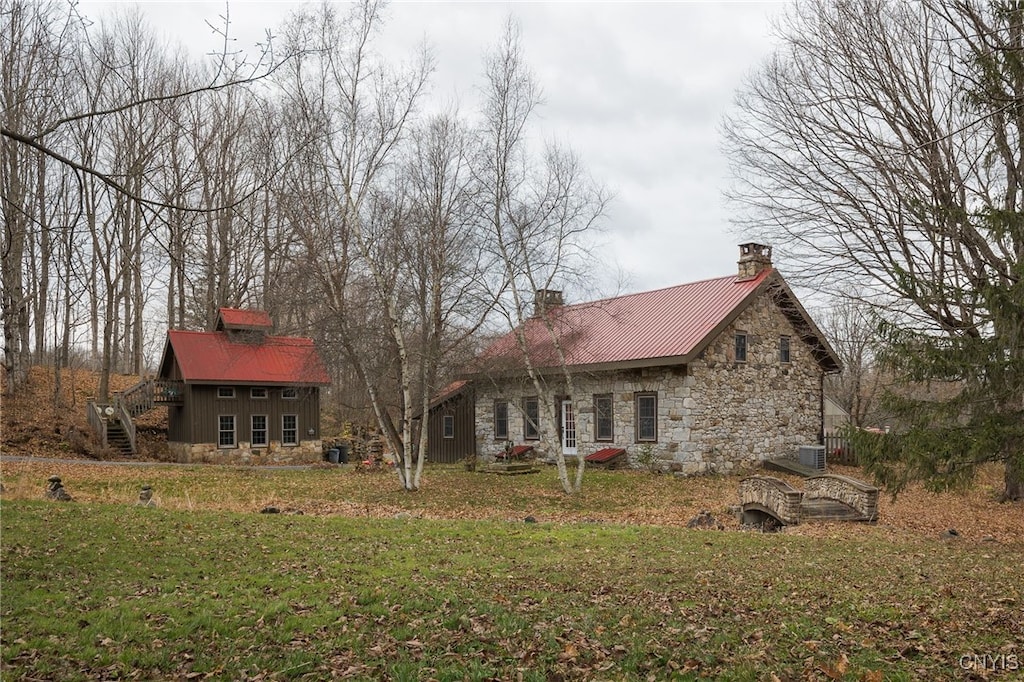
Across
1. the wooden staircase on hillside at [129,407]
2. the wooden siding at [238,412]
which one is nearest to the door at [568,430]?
the wooden siding at [238,412]

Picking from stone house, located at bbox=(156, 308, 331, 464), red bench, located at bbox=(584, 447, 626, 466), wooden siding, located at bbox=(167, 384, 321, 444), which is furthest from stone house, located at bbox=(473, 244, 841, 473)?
wooden siding, located at bbox=(167, 384, 321, 444)

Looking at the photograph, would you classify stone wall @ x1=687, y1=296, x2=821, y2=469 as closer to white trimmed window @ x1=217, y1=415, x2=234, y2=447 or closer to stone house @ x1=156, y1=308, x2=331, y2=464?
stone house @ x1=156, y1=308, x2=331, y2=464

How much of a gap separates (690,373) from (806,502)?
7922 mm

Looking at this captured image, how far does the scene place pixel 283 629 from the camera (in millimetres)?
6641

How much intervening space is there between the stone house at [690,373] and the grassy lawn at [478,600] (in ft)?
32.6

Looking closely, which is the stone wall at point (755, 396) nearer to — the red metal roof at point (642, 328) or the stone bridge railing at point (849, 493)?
the red metal roof at point (642, 328)

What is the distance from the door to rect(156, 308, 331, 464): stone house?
326 inches

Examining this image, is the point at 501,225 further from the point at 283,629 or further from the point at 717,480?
the point at 283,629

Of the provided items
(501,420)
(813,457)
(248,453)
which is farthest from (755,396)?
(248,453)

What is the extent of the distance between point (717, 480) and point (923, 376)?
10652 mm

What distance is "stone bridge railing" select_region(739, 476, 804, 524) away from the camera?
47.7 feet

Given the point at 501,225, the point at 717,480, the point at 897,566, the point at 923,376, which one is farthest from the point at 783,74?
the point at 897,566

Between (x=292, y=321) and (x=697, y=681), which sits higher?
(x=292, y=321)

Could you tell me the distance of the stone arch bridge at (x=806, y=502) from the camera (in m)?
14.6
